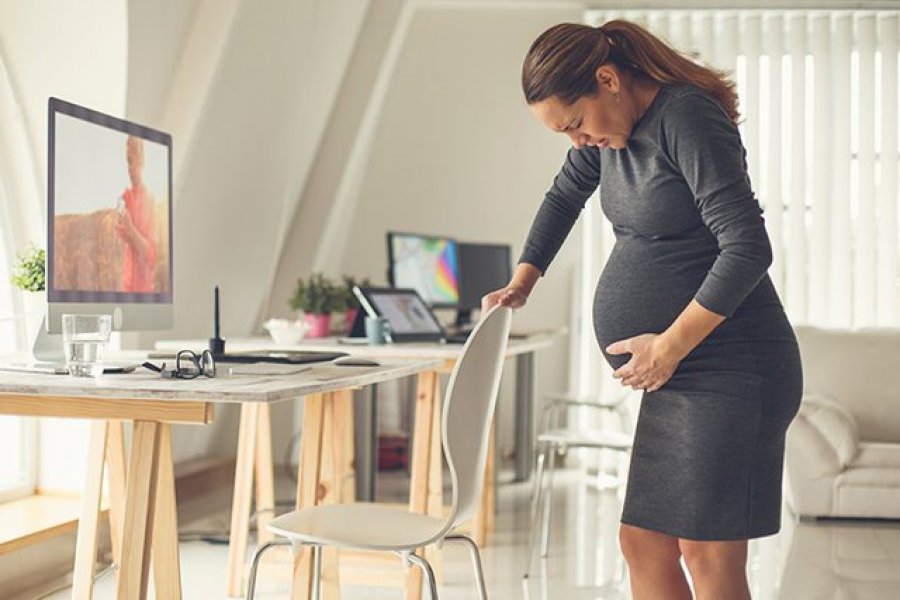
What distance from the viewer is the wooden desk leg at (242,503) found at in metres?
3.50

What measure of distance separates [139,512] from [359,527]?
1.23ft

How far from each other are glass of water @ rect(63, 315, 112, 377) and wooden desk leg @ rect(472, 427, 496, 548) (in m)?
2.26

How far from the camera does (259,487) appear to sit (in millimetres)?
3631

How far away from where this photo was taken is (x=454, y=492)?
2070 millimetres

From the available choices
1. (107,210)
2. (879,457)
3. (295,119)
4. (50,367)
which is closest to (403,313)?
(295,119)

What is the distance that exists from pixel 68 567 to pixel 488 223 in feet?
11.8

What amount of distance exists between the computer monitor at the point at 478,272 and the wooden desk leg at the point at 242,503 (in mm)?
2092

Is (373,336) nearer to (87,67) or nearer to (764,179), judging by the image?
(87,67)

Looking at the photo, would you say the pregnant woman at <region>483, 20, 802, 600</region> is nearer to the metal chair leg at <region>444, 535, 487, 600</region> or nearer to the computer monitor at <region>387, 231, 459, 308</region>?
the metal chair leg at <region>444, 535, 487, 600</region>

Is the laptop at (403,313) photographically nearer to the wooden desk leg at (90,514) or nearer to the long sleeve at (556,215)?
the wooden desk leg at (90,514)

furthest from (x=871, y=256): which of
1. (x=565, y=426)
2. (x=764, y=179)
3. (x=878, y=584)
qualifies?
(x=878, y=584)

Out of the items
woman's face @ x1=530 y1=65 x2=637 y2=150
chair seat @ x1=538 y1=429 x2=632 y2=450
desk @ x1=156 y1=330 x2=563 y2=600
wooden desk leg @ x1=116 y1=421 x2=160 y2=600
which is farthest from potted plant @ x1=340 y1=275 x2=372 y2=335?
woman's face @ x1=530 y1=65 x2=637 y2=150

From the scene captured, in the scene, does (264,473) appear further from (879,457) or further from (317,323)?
(879,457)

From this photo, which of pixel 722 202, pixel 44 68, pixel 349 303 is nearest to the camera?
pixel 722 202
